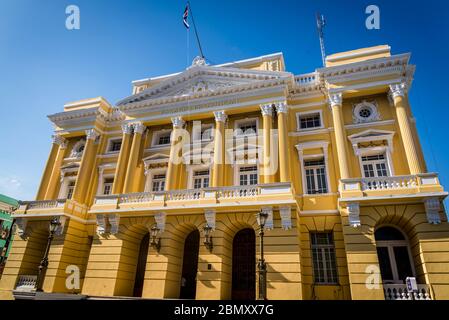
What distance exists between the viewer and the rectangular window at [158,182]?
21.1 meters

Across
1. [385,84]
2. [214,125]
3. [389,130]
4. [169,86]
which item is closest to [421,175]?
[389,130]

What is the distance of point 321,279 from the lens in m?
15.5

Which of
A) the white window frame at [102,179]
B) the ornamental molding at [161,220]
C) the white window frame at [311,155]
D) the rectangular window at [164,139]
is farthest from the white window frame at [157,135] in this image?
the white window frame at [311,155]

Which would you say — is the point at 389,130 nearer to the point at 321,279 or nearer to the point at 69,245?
the point at 321,279

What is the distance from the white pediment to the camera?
20.3 m

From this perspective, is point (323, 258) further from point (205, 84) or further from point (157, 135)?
point (157, 135)

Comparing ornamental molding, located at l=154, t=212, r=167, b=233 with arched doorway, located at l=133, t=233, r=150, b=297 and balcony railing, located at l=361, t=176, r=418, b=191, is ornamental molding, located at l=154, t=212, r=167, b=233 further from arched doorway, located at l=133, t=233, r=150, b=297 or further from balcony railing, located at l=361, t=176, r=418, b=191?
balcony railing, located at l=361, t=176, r=418, b=191

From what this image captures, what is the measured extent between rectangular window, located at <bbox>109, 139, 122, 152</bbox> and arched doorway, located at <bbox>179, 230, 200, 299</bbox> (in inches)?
414

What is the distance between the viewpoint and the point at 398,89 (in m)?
17.1

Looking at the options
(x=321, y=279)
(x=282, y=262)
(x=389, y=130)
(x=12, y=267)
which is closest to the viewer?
(x=282, y=262)

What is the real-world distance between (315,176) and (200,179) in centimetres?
784

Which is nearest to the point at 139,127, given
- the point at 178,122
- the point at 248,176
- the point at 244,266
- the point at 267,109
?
the point at 178,122

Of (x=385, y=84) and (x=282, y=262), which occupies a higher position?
(x=385, y=84)
